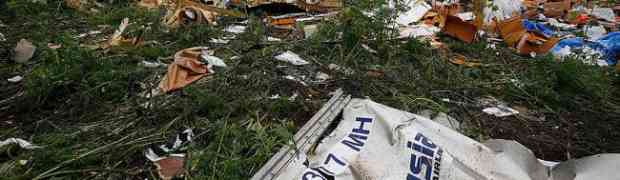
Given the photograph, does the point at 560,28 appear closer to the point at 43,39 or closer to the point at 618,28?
the point at 618,28

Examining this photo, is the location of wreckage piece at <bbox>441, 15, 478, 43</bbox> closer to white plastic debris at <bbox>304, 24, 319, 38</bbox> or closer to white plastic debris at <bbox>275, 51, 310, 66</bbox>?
white plastic debris at <bbox>304, 24, 319, 38</bbox>

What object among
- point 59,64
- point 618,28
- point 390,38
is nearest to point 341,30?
point 390,38

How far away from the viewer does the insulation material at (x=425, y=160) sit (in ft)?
5.60

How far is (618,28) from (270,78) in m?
3.94

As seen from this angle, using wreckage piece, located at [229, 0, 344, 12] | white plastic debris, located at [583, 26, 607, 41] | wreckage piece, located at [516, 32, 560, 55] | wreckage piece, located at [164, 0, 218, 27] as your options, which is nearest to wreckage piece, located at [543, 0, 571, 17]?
white plastic debris, located at [583, 26, 607, 41]

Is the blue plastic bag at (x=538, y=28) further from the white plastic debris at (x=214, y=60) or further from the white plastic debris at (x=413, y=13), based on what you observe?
the white plastic debris at (x=214, y=60)

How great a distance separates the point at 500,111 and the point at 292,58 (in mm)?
1520

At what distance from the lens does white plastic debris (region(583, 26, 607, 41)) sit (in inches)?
158

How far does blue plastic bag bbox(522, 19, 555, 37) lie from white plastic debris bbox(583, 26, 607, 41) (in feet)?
1.02

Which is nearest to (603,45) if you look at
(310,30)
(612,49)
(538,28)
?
(612,49)

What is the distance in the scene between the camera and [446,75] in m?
3.00

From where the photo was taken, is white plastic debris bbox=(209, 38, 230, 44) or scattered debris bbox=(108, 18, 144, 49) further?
white plastic debris bbox=(209, 38, 230, 44)

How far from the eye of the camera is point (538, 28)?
4227mm

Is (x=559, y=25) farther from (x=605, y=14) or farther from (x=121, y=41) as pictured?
(x=121, y=41)
